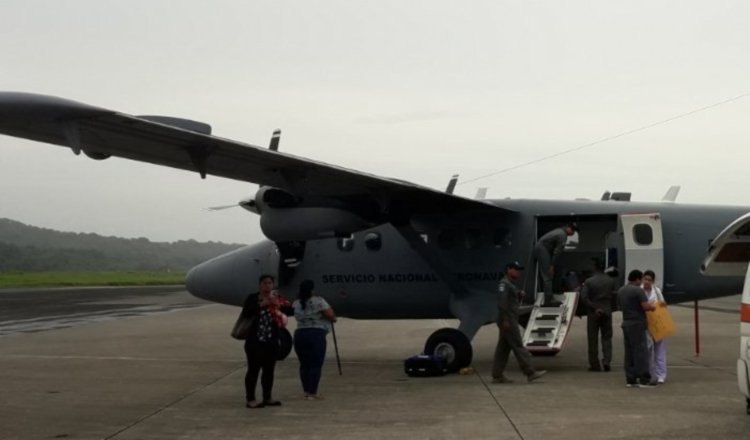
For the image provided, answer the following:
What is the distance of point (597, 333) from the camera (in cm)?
1363

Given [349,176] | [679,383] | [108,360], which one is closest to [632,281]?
[679,383]

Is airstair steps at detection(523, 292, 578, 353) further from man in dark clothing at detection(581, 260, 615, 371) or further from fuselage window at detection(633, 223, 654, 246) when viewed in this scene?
fuselage window at detection(633, 223, 654, 246)

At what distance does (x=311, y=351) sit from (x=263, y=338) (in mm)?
815

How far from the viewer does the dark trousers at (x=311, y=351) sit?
444 inches

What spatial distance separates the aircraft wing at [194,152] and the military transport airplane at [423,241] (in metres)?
0.04

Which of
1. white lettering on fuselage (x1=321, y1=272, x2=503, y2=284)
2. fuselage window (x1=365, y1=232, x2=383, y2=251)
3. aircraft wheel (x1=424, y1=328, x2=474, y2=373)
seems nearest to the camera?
aircraft wheel (x1=424, y1=328, x2=474, y2=373)

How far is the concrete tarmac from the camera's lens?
360 inches

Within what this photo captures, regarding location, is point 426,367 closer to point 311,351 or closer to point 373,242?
point 311,351

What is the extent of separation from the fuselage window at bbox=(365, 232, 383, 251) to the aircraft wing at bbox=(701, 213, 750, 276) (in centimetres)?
625

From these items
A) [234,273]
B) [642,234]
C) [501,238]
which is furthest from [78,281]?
[642,234]

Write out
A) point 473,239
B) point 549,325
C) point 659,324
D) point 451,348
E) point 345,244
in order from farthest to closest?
point 345,244
point 473,239
point 549,325
point 451,348
point 659,324

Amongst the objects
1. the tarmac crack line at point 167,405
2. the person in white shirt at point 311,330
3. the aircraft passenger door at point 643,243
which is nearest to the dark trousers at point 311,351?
the person in white shirt at point 311,330

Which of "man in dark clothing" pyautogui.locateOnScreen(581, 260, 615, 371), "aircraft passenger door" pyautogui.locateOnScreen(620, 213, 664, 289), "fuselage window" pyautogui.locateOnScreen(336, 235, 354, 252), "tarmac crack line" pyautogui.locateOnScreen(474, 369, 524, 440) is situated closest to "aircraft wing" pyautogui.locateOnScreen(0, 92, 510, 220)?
"fuselage window" pyautogui.locateOnScreen(336, 235, 354, 252)

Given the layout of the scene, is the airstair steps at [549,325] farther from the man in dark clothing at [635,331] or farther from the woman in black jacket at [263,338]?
the woman in black jacket at [263,338]
